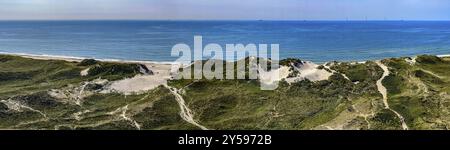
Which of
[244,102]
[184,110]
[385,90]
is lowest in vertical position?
[184,110]

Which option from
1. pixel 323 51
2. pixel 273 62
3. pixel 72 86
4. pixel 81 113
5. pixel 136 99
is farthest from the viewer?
pixel 323 51

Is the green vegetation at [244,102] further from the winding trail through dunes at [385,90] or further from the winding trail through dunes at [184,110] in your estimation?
the winding trail through dunes at [184,110]

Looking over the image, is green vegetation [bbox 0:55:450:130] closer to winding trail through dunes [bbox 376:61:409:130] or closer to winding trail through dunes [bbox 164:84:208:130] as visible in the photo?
winding trail through dunes [bbox 376:61:409:130]

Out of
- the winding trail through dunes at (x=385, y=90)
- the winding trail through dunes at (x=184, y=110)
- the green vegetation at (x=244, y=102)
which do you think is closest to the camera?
the winding trail through dunes at (x=385, y=90)

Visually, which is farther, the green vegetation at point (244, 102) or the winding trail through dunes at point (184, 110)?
the winding trail through dunes at point (184, 110)

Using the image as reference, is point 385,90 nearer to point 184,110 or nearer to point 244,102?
point 244,102

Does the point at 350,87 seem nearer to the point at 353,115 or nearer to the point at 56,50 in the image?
the point at 353,115

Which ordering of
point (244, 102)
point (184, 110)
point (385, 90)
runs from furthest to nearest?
point (385, 90) → point (244, 102) → point (184, 110)

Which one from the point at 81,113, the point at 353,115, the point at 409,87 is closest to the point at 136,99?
the point at 81,113

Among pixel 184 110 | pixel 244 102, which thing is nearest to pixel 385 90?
pixel 244 102

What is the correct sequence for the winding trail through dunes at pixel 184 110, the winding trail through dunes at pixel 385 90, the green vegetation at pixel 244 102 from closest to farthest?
the winding trail through dunes at pixel 385 90 → the green vegetation at pixel 244 102 → the winding trail through dunes at pixel 184 110

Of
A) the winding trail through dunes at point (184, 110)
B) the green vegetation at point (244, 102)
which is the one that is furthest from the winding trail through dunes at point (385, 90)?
the winding trail through dunes at point (184, 110)
